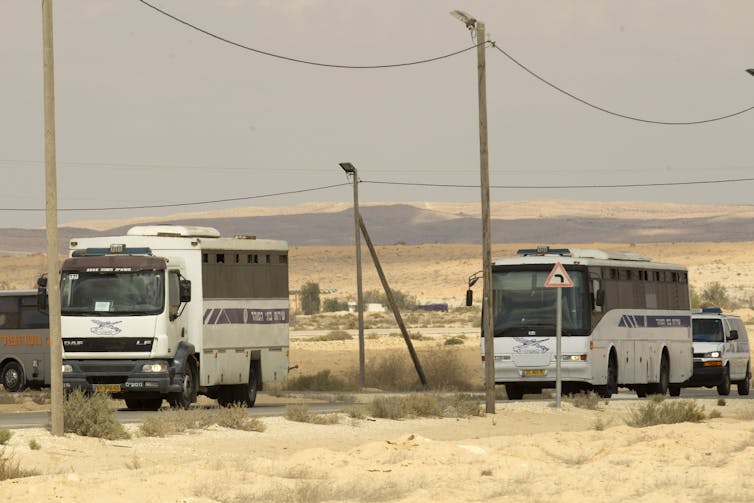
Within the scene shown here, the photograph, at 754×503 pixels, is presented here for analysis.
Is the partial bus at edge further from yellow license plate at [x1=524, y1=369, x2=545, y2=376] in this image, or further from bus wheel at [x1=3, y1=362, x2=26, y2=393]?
yellow license plate at [x1=524, y1=369, x2=545, y2=376]

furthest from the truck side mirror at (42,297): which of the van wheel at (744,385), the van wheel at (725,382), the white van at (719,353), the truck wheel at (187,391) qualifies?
the van wheel at (744,385)

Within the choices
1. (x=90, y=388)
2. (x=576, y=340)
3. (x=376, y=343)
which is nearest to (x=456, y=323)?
(x=376, y=343)

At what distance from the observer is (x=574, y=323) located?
35.9m

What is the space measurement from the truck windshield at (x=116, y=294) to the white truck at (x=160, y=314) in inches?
0.7

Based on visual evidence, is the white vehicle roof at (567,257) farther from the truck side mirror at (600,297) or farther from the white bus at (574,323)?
the truck side mirror at (600,297)

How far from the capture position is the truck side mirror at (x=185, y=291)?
29891mm

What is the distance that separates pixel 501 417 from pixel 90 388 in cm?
773

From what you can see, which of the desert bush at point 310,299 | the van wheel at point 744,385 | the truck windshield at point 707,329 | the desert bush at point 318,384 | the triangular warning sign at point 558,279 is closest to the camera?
the triangular warning sign at point 558,279

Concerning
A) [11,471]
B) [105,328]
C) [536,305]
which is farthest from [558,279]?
[11,471]

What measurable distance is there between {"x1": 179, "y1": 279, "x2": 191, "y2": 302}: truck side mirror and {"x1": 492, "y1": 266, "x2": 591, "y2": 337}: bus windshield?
9.02 m

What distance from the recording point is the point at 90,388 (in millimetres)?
29344

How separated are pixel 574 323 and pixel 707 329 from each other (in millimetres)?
8948

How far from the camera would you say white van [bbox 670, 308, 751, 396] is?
42.3m

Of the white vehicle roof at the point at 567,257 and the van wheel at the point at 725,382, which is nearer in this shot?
the white vehicle roof at the point at 567,257
